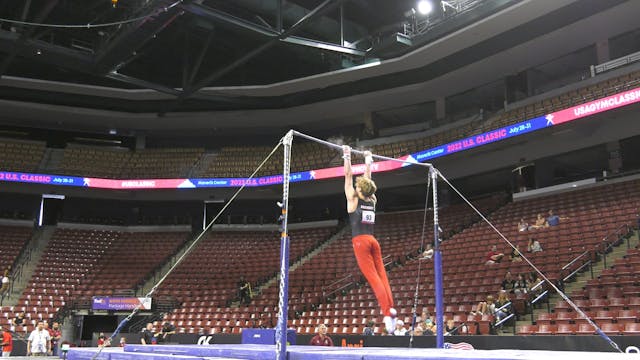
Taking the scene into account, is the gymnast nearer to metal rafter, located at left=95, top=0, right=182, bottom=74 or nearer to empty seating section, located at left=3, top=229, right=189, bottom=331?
metal rafter, located at left=95, top=0, right=182, bottom=74

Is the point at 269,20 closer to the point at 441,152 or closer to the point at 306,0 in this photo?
the point at 306,0

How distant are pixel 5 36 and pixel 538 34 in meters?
21.3

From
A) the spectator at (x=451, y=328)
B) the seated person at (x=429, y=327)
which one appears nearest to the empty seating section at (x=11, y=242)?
the seated person at (x=429, y=327)

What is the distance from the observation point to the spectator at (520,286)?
17.2 m

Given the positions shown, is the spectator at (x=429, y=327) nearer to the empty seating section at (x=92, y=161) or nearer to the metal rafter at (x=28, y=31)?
the metal rafter at (x=28, y=31)

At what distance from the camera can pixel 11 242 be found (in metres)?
30.0

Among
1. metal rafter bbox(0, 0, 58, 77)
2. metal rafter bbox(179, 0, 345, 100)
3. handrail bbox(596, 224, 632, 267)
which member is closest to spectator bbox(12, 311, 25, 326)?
metal rafter bbox(0, 0, 58, 77)

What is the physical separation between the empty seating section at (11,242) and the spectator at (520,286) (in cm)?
2368

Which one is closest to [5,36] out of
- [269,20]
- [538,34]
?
[269,20]

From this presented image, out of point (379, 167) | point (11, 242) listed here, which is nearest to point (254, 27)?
point (379, 167)

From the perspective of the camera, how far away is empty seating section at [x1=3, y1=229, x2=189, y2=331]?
25688mm

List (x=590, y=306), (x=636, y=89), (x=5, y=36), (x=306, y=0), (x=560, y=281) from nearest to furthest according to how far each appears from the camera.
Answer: (x=590, y=306) < (x=560, y=281) < (x=636, y=89) < (x=5, y=36) < (x=306, y=0)

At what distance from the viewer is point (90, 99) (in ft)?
A: 104

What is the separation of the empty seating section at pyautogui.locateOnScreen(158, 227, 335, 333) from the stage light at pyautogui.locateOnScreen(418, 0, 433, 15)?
Result: 12.7 m
